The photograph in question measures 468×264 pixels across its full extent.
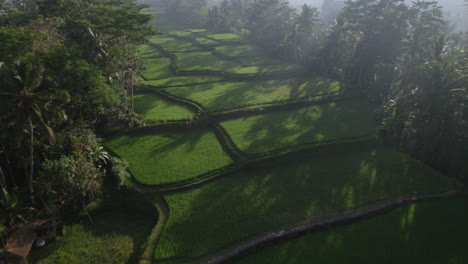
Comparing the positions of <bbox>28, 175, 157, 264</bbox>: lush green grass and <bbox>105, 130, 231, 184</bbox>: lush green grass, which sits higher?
<bbox>105, 130, 231, 184</bbox>: lush green grass

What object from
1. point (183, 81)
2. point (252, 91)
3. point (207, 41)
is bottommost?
point (252, 91)

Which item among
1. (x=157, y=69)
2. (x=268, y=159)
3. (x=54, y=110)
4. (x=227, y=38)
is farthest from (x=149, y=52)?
(x=54, y=110)

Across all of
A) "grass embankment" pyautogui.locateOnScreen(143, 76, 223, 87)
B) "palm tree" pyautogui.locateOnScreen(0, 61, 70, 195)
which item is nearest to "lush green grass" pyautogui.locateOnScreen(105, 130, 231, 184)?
"palm tree" pyautogui.locateOnScreen(0, 61, 70, 195)

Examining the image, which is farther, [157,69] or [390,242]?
[157,69]

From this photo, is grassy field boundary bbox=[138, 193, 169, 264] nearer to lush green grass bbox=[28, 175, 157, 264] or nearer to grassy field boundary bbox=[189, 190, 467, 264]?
lush green grass bbox=[28, 175, 157, 264]

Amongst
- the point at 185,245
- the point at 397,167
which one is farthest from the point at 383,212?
the point at 185,245

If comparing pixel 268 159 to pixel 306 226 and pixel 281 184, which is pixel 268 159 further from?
pixel 306 226

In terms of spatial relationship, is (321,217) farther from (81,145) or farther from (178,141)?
(81,145)
